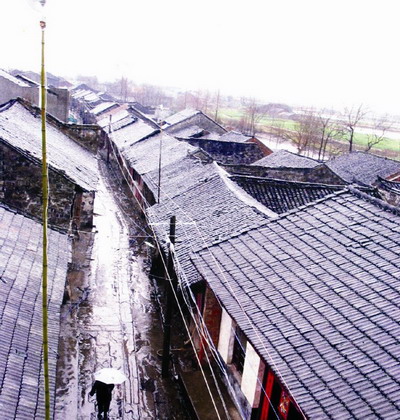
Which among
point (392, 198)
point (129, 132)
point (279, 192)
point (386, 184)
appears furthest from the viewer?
point (129, 132)

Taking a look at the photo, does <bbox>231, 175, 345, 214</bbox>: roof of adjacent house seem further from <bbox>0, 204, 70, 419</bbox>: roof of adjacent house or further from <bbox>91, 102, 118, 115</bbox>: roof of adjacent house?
<bbox>91, 102, 118, 115</bbox>: roof of adjacent house

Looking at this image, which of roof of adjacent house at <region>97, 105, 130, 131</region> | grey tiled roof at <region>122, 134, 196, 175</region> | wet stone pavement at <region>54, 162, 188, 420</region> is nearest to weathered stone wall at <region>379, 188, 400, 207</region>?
grey tiled roof at <region>122, 134, 196, 175</region>

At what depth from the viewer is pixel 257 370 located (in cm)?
1002

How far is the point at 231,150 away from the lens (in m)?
38.2

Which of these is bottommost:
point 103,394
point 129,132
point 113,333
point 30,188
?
point 113,333

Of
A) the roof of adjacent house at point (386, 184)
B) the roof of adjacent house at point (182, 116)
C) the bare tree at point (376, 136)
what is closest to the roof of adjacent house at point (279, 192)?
the roof of adjacent house at point (386, 184)

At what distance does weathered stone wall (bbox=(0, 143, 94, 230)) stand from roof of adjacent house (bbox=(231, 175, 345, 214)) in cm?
763

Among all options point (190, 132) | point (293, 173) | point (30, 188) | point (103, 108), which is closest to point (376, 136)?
point (190, 132)

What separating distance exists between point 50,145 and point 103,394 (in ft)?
40.7

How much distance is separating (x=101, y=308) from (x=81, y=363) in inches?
134

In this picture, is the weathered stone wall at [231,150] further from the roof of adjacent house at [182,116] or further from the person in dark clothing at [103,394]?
the person in dark clothing at [103,394]

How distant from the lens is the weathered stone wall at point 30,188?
1623cm

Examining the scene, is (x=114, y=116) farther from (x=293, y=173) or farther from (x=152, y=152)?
(x=293, y=173)

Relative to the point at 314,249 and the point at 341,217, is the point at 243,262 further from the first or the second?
the point at 341,217
